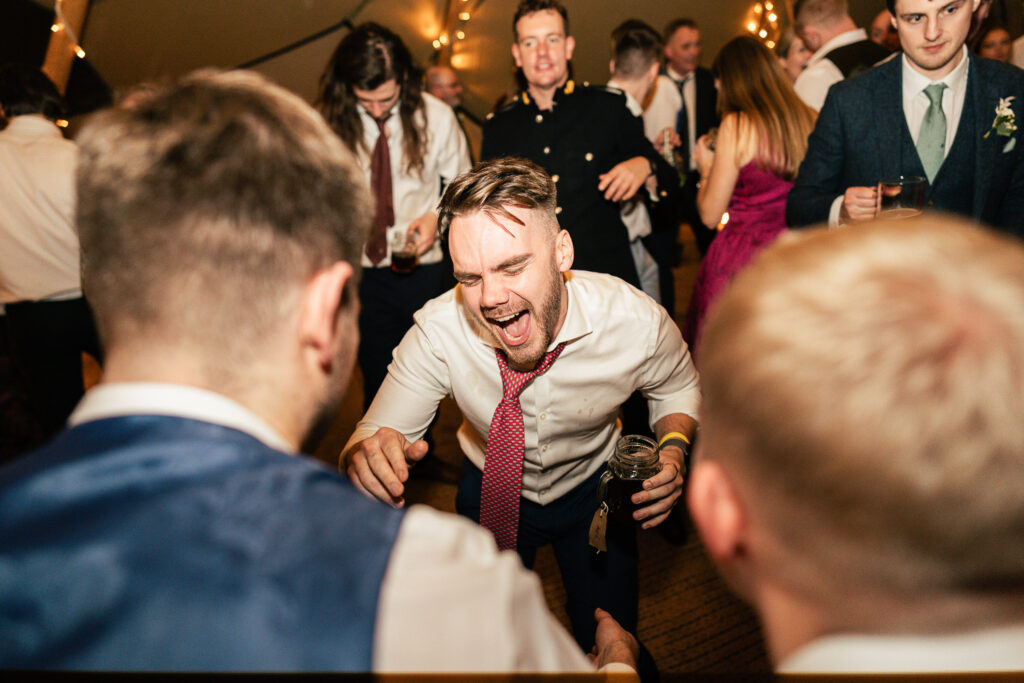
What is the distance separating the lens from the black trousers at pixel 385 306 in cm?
302

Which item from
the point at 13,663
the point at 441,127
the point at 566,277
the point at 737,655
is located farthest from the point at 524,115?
the point at 13,663

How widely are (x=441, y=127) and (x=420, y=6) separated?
4.16 metres

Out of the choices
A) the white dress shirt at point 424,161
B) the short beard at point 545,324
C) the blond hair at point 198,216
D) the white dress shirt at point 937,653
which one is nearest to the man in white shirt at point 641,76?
the white dress shirt at point 424,161

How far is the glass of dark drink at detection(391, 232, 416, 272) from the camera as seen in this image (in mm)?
2730

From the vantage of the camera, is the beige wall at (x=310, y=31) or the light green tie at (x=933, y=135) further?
the beige wall at (x=310, y=31)

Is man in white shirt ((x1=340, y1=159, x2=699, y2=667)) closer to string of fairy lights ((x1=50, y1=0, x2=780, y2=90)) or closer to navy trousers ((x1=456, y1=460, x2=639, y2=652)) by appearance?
navy trousers ((x1=456, y1=460, x2=639, y2=652))

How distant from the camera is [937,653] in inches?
20.8

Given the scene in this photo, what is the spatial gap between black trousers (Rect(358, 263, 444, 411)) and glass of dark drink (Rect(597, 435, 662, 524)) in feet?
5.49

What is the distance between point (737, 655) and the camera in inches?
84.4

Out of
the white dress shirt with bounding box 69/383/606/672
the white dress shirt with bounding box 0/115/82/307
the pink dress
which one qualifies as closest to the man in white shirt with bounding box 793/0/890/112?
the pink dress

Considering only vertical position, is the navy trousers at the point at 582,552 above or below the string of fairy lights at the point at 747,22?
below

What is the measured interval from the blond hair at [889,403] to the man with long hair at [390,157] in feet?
7.80

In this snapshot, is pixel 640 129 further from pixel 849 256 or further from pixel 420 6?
pixel 420 6

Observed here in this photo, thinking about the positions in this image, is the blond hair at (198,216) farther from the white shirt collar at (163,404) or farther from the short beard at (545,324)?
the short beard at (545,324)
